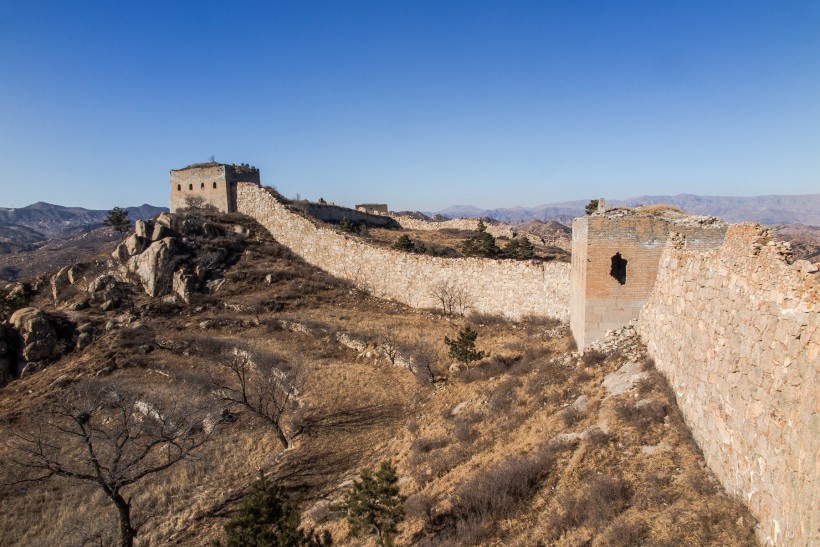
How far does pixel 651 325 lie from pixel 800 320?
642cm

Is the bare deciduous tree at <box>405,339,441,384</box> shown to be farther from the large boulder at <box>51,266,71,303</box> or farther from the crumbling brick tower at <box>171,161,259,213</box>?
the crumbling brick tower at <box>171,161,259,213</box>

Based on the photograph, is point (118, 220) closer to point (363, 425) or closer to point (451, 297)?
point (451, 297)

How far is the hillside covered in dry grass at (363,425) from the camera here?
7.49m

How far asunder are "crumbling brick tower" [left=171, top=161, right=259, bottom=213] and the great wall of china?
1174 inches

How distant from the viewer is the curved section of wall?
2109 cm

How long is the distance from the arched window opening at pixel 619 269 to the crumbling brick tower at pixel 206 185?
31.6m

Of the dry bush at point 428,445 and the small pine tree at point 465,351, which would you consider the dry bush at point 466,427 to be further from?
the small pine tree at point 465,351

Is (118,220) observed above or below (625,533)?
above

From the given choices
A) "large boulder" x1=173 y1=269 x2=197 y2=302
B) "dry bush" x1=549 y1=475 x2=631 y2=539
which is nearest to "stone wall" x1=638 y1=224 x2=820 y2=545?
"dry bush" x1=549 y1=475 x2=631 y2=539

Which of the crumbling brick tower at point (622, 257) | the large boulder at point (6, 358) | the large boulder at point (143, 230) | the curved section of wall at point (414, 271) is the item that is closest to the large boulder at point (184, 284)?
the large boulder at point (143, 230)

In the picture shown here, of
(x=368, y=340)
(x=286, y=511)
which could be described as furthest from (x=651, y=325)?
(x=368, y=340)

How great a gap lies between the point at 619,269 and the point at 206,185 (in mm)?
33202

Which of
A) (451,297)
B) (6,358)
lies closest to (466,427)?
(451,297)

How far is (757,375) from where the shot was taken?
5945 mm
